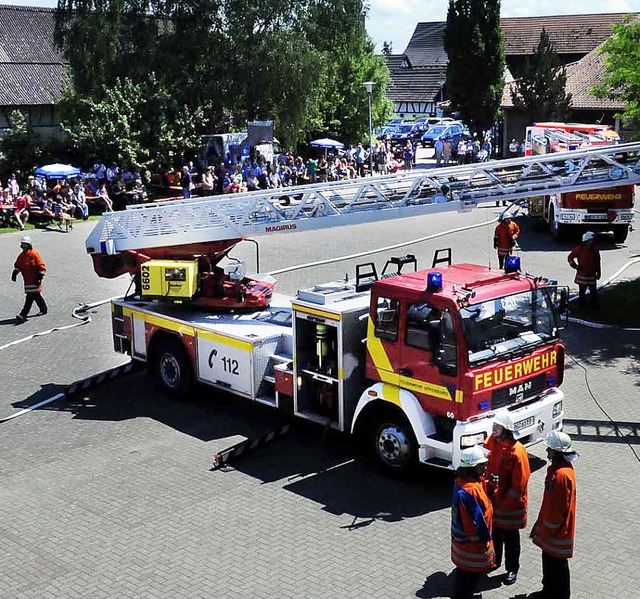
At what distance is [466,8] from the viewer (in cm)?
4684

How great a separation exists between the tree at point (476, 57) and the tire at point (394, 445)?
130 ft

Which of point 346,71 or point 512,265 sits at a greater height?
point 346,71

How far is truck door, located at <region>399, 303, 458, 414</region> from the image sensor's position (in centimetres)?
956

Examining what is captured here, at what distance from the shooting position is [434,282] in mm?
9664

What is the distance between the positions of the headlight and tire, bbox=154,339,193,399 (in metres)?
4.60

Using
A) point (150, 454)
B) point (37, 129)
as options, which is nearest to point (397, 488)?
point (150, 454)

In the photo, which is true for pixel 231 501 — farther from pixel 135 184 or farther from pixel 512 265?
pixel 135 184

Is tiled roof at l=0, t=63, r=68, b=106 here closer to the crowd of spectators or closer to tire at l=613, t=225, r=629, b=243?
the crowd of spectators

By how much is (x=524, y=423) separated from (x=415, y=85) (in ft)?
209

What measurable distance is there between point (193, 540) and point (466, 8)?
42053 mm

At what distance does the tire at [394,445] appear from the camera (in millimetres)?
10070

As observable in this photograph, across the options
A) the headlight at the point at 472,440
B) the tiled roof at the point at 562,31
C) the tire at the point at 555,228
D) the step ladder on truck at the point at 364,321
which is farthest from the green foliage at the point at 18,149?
the tiled roof at the point at 562,31

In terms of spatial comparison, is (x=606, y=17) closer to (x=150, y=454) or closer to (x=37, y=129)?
(x=37, y=129)

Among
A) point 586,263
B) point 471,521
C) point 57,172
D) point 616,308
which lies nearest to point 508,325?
point 471,521
